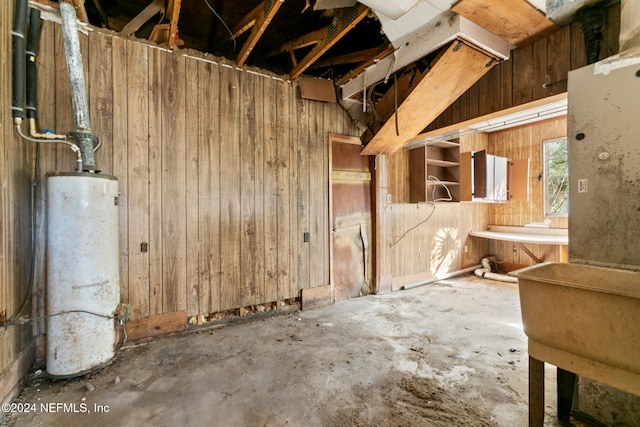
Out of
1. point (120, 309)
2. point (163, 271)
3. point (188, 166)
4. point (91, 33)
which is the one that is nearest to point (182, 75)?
point (91, 33)

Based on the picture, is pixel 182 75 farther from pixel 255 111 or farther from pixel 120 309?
pixel 120 309

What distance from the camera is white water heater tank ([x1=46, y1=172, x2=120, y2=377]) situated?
6.01 feet

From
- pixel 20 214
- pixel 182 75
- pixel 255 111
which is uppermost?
pixel 182 75

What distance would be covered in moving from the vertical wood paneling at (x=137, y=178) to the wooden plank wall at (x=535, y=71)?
10.3 feet

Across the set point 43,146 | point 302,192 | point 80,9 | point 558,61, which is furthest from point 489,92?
point 43,146

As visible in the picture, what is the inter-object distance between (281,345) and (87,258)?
1.63 metres

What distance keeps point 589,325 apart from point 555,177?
486 centimetres

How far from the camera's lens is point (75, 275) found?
73.1 inches

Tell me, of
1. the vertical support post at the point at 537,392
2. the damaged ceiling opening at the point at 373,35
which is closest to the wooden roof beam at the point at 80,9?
the damaged ceiling opening at the point at 373,35

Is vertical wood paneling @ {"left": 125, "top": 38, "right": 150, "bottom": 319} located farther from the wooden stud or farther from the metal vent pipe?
the metal vent pipe

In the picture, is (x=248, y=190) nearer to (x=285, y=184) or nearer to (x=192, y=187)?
(x=285, y=184)

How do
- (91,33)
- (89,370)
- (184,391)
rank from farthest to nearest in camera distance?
(91,33) → (89,370) → (184,391)

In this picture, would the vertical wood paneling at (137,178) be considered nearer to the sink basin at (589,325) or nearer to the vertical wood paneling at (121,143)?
the vertical wood paneling at (121,143)

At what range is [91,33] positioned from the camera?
7.27 feet
